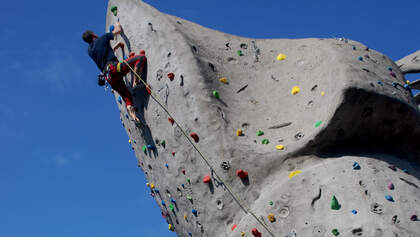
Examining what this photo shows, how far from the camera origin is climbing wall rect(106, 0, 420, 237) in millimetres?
5863

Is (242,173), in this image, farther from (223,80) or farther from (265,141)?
(223,80)

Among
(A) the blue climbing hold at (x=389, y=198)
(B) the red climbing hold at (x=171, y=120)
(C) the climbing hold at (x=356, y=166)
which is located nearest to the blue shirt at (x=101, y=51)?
(B) the red climbing hold at (x=171, y=120)

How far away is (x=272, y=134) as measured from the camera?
6.82m

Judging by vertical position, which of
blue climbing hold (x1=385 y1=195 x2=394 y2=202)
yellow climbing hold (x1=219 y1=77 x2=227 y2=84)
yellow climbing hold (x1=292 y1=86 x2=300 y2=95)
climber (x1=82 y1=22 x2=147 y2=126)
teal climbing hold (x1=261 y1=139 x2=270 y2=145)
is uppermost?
climber (x1=82 y1=22 x2=147 y2=126)

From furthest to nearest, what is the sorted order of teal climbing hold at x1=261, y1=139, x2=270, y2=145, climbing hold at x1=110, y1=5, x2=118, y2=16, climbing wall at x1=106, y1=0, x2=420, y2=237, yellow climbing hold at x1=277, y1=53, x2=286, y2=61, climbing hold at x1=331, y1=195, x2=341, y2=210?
climbing hold at x1=110, y1=5, x2=118, y2=16 < yellow climbing hold at x1=277, y1=53, x2=286, y2=61 < teal climbing hold at x1=261, y1=139, x2=270, y2=145 < climbing wall at x1=106, y1=0, x2=420, y2=237 < climbing hold at x1=331, y1=195, x2=341, y2=210

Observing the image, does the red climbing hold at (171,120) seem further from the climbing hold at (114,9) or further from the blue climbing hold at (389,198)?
the blue climbing hold at (389,198)

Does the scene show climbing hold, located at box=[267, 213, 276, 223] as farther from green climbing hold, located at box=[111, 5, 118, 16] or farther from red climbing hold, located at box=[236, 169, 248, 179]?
green climbing hold, located at box=[111, 5, 118, 16]

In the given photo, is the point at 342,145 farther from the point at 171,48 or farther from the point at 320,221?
the point at 171,48

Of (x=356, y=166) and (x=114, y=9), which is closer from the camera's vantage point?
(x=356, y=166)

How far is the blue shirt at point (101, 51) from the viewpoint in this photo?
7.81 metres

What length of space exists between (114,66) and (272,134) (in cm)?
214

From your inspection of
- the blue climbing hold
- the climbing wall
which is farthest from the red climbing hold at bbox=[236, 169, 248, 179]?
the blue climbing hold

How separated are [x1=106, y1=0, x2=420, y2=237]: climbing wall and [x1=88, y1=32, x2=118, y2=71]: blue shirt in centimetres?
29

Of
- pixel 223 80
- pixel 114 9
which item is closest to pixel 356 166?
pixel 223 80
